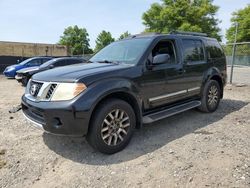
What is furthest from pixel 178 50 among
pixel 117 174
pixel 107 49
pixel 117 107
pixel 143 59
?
pixel 117 174

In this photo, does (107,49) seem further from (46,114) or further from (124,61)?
(46,114)

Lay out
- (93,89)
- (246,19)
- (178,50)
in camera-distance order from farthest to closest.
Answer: (246,19), (178,50), (93,89)

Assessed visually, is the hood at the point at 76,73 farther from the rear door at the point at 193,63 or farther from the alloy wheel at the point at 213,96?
the alloy wheel at the point at 213,96

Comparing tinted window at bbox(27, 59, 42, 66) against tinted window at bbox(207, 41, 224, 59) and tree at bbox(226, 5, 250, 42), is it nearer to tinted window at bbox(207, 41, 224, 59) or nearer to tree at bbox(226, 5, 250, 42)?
tinted window at bbox(207, 41, 224, 59)

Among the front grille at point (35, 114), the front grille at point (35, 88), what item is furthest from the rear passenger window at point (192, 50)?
the front grille at point (35, 114)

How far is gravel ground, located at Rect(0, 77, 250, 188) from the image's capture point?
3301 mm

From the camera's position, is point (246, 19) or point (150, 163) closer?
point (150, 163)

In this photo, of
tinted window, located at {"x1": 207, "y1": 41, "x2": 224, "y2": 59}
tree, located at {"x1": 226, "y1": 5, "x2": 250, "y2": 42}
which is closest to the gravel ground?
tinted window, located at {"x1": 207, "y1": 41, "x2": 224, "y2": 59}

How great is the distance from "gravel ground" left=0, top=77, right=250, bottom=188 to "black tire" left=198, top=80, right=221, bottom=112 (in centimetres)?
66

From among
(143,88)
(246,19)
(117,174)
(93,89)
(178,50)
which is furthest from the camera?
(246,19)

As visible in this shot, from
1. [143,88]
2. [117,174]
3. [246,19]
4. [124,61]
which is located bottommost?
[117,174]

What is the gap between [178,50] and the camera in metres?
5.32

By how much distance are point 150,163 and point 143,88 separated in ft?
4.31

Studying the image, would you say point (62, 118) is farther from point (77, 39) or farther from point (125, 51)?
point (77, 39)
